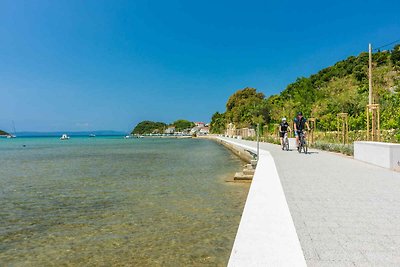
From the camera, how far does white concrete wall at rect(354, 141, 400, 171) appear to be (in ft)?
31.6

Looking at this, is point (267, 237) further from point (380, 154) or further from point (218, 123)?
point (218, 123)

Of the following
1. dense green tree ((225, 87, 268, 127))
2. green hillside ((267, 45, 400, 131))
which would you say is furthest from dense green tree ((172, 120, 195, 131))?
green hillside ((267, 45, 400, 131))

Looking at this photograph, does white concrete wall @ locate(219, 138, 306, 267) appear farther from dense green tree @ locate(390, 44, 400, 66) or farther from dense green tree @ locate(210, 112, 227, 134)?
dense green tree @ locate(210, 112, 227, 134)

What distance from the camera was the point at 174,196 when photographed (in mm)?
10281

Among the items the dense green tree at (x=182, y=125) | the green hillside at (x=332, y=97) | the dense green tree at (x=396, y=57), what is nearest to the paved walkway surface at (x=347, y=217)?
the green hillside at (x=332, y=97)

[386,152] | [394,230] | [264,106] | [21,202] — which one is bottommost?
[21,202]

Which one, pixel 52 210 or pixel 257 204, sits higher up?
pixel 257 204

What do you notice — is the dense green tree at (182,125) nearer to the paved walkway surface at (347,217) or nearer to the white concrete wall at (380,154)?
the white concrete wall at (380,154)

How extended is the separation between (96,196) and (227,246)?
648 centimetres

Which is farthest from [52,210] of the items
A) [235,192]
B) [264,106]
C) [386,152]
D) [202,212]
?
[264,106]

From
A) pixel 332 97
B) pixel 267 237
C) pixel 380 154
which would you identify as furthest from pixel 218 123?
pixel 267 237

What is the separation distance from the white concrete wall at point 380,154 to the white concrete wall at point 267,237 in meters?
5.81

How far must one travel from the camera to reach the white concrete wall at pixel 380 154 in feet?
31.6

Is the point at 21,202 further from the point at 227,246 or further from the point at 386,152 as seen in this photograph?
the point at 386,152
